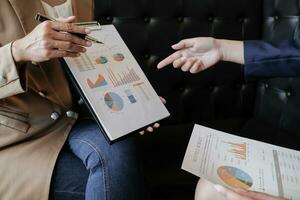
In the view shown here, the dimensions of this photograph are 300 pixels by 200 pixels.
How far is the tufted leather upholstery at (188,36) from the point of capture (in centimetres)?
126

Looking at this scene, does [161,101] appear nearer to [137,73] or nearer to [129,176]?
[137,73]

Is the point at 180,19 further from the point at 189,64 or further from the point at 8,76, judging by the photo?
the point at 8,76

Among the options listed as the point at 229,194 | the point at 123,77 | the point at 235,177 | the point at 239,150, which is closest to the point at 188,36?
the point at 123,77

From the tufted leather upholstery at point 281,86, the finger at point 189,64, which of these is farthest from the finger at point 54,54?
the tufted leather upholstery at point 281,86

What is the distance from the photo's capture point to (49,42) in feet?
2.54

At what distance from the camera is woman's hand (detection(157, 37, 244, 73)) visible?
984 mm

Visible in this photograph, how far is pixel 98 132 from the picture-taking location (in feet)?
3.33

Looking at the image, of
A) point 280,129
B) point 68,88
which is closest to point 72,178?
point 68,88

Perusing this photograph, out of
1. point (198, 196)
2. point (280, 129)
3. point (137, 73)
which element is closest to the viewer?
point (198, 196)

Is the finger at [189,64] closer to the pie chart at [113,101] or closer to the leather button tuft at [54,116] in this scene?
the pie chart at [113,101]

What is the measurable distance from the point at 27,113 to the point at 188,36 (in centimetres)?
67

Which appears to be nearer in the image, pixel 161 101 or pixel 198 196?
pixel 198 196

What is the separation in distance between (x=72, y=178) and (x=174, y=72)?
0.60 meters

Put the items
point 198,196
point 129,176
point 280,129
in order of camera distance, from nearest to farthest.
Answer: point 198,196, point 129,176, point 280,129
